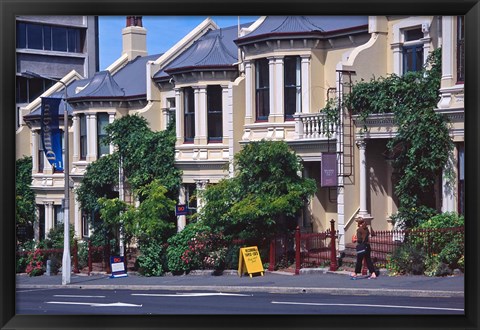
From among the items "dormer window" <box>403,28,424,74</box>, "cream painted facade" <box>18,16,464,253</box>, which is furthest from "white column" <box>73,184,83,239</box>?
"dormer window" <box>403,28,424,74</box>

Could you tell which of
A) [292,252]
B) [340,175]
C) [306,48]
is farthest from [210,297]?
[306,48]

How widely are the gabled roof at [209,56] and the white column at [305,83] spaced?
143 cm

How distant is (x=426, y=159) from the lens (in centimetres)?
1700

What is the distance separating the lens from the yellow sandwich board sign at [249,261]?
1719 centimetres

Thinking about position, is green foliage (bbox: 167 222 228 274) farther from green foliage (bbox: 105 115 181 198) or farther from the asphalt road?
the asphalt road

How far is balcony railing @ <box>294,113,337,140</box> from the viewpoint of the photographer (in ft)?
60.7

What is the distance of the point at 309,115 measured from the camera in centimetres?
1877

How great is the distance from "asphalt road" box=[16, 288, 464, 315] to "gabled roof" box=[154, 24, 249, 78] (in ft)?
16.9

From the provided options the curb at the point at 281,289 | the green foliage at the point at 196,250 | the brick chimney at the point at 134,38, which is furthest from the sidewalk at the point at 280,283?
the brick chimney at the point at 134,38

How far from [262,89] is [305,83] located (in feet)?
3.00

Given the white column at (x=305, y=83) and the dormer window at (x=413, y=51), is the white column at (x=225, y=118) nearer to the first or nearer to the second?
the white column at (x=305, y=83)

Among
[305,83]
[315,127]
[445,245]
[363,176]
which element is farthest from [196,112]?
[445,245]

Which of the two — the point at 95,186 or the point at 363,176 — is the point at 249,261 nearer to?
the point at 363,176

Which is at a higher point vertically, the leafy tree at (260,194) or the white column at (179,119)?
the white column at (179,119)
